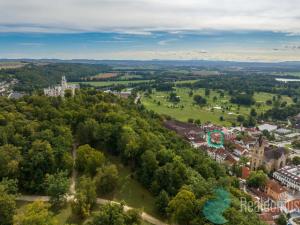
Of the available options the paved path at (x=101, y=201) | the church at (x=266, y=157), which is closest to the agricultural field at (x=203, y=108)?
the church at (x=266, y=157)

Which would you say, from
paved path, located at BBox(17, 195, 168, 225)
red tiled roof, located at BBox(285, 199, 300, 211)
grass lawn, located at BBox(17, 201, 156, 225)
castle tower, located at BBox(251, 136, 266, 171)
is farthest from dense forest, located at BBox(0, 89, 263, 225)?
castle tower, located at BBox(251, 136, 266, 171)

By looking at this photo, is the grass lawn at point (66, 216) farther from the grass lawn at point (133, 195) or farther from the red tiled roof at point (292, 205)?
the red tiled roof at point (292, 205)

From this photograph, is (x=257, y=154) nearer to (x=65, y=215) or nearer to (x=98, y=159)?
(x=98, y=159)

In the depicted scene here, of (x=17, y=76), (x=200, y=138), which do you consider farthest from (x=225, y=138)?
(x=17, y=76)

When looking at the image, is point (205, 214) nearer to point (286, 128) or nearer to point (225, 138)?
point (225, 138)

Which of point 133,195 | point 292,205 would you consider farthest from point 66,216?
point 292,205
